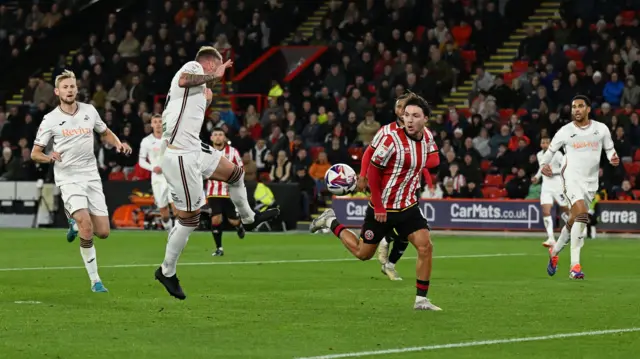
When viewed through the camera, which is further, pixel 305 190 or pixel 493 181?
pixel 305 190

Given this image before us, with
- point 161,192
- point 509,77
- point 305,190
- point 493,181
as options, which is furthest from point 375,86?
point 161,192

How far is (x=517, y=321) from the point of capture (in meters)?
12.9

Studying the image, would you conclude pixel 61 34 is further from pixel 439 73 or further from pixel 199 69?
pixel 199 69

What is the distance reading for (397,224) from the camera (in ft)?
45.7

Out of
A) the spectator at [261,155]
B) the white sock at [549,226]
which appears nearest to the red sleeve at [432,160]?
the white sock at [549,226]

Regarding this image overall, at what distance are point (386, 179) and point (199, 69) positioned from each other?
2.29 meters

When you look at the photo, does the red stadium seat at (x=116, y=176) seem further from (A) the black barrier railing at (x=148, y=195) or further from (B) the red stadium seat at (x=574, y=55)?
(B) the red stadium seat at (x=574, y=55)

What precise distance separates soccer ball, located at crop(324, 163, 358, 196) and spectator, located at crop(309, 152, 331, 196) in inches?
757

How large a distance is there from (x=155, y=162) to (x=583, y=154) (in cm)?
1218

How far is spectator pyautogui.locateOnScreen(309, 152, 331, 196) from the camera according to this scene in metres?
34.9

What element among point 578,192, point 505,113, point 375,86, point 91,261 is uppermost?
point 375,86

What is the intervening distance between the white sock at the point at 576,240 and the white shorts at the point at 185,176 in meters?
6.89

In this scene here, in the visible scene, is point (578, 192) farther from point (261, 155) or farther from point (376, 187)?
point (261, 155)

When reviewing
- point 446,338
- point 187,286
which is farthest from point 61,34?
point 446,338
